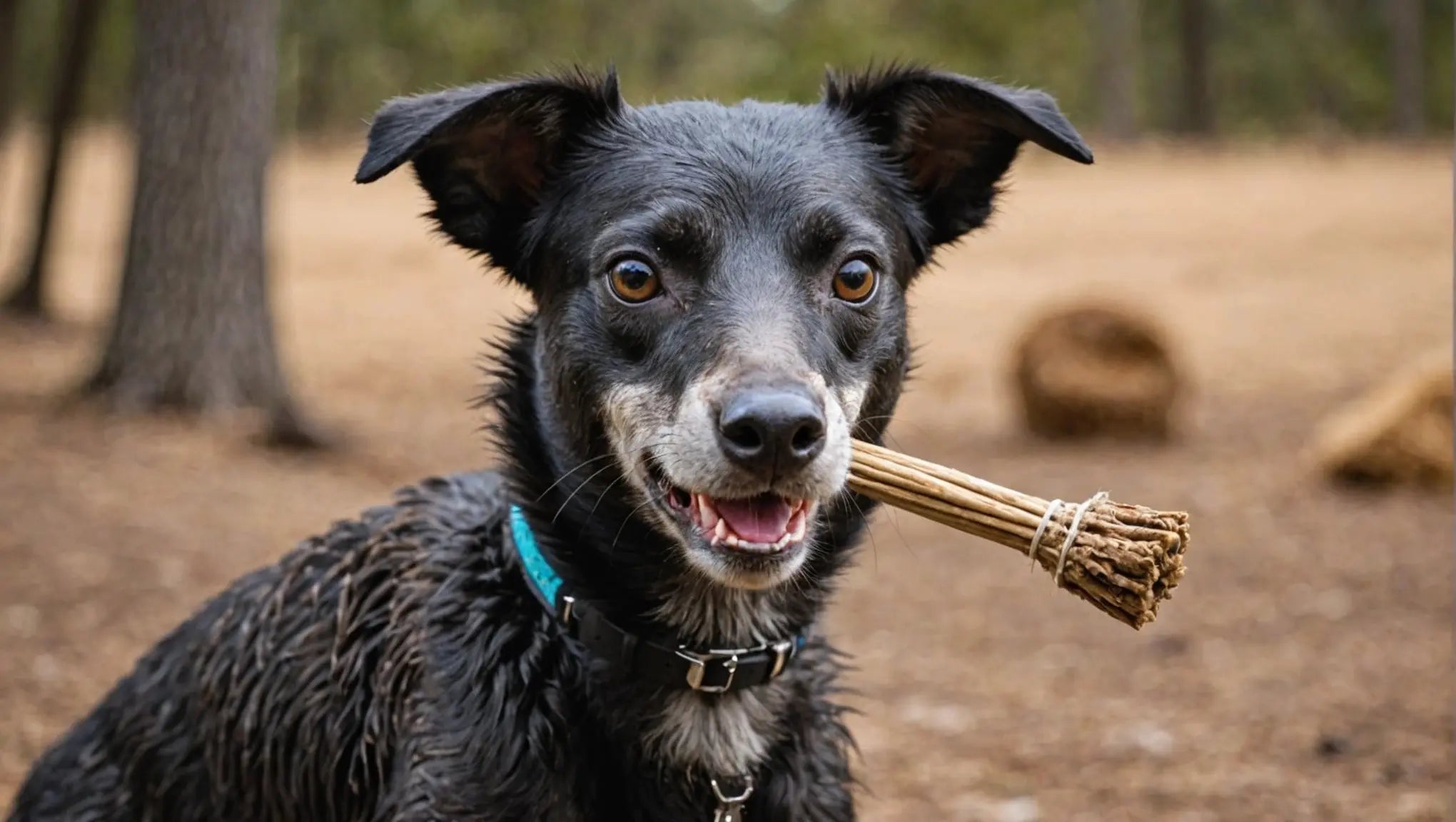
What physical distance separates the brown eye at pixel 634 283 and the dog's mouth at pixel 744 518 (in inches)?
14.6

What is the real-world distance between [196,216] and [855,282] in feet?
22.8

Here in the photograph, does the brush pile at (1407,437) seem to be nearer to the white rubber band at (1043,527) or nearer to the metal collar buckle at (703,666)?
the white rubber band at (1043,527)

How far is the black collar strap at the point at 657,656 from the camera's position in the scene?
10.4ft

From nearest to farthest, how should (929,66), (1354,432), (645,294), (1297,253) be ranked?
1. (645,294)
2. (929,66)
3. (1354,432)
4. (1297,253)

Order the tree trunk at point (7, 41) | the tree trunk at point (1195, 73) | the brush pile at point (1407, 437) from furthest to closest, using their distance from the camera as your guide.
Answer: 1. the tree trunk at point (1195, 73)
2. the tree trunk at point (7, 41)
3. the brush pile at point (1407, 437)

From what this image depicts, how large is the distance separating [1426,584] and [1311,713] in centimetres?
216

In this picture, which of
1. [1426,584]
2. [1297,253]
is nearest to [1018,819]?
[1426,584]

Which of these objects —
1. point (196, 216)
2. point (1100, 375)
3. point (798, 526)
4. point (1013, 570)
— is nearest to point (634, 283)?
point (798, 526)

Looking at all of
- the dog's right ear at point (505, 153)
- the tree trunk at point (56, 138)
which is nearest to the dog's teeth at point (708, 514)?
the dog's right ear at point (505, 153)

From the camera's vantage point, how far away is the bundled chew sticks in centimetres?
285

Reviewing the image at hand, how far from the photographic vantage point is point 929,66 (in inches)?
145

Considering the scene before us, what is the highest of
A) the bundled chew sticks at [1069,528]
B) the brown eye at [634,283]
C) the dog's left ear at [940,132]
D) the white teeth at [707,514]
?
the dog's left ear at [940,132]

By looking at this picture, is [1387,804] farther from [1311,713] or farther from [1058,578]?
[1058,578]

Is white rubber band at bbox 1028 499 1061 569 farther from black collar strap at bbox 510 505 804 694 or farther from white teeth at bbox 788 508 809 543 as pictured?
black collar strap at bbox 510 505 804 694
